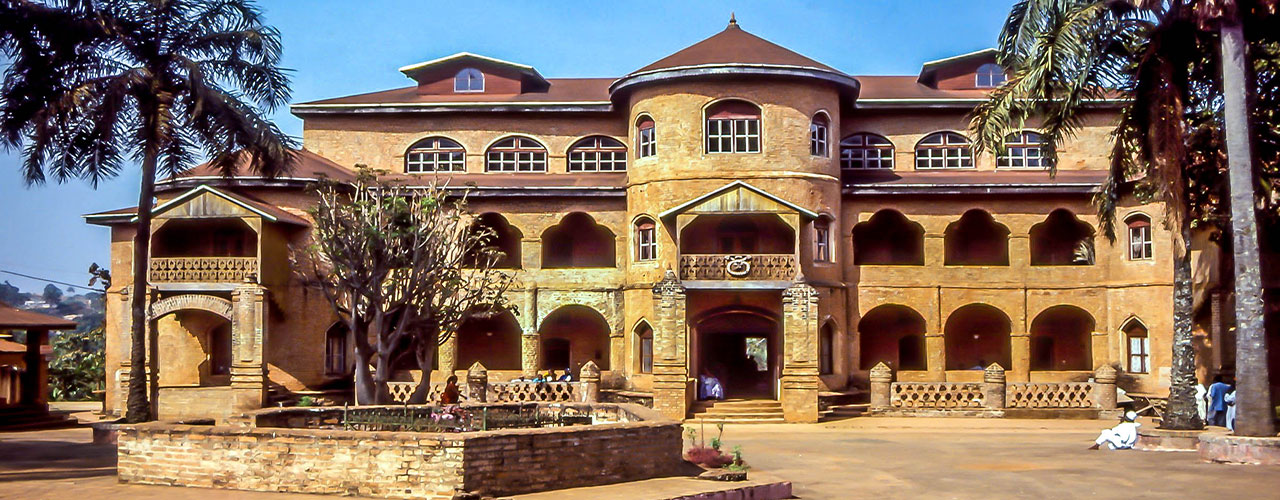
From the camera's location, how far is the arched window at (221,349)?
117 ft

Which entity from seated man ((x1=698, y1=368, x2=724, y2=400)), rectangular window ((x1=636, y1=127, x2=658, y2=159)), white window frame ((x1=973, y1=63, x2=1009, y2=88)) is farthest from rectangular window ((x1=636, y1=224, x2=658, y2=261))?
white window frame ((x1=973, y1=63, x2=1009, y2=88))

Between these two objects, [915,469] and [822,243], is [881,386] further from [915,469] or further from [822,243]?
[915,469]

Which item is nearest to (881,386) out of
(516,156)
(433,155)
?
(516,156)

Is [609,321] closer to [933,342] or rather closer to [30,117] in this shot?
[933,342]

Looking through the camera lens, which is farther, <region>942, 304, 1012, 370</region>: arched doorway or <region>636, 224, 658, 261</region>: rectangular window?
<region>942, 304, 1012, 370</region>: arched doorway

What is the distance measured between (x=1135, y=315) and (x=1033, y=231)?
393 cm

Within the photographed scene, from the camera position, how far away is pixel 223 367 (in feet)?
118

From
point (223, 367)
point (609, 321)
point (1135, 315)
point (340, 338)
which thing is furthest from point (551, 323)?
point (1135, 315)

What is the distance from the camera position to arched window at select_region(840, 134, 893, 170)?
121 feet

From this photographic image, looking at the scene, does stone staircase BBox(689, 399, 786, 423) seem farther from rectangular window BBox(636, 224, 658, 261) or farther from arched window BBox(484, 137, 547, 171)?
arched window BBox(484, 137, 547, 171)

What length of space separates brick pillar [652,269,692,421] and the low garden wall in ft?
44.2

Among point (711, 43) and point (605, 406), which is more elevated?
point (711, 43)

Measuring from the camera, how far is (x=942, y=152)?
121 ft

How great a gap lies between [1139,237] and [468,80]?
20232mm
